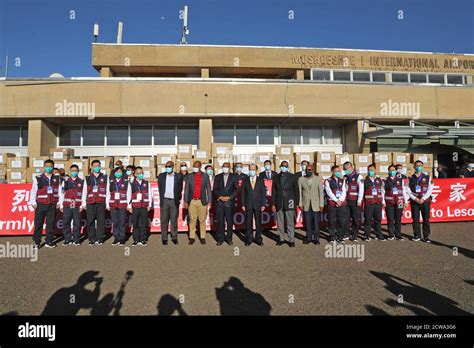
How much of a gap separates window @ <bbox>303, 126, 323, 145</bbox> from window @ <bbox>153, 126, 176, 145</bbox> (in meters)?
6.72

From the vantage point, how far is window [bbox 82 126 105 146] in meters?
13.8

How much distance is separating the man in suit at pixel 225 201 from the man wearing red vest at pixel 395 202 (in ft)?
14.4

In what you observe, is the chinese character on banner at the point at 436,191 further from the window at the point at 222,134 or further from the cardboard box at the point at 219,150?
the window at the point at 222,134

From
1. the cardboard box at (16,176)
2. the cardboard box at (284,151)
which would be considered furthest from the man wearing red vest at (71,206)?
the cardboard box at (284,151)

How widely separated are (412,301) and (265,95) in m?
10.8

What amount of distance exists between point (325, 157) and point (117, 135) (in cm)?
988

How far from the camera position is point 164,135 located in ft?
45.9

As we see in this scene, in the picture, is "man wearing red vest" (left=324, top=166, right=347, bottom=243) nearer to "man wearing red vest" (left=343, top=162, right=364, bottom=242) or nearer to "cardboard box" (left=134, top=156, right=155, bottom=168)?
"man wearing red vest" (left=343, top=162, right=364, bottom=242)

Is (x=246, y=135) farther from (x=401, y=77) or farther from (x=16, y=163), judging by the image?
(x=401, y=77)

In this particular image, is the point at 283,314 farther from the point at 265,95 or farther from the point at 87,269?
the point at 265,95

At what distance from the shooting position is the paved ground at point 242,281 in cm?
375

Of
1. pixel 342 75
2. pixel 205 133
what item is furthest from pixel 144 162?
pixel 342 75

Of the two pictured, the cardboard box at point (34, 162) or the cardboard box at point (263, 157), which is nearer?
the cardboard box at point (34, 162)
